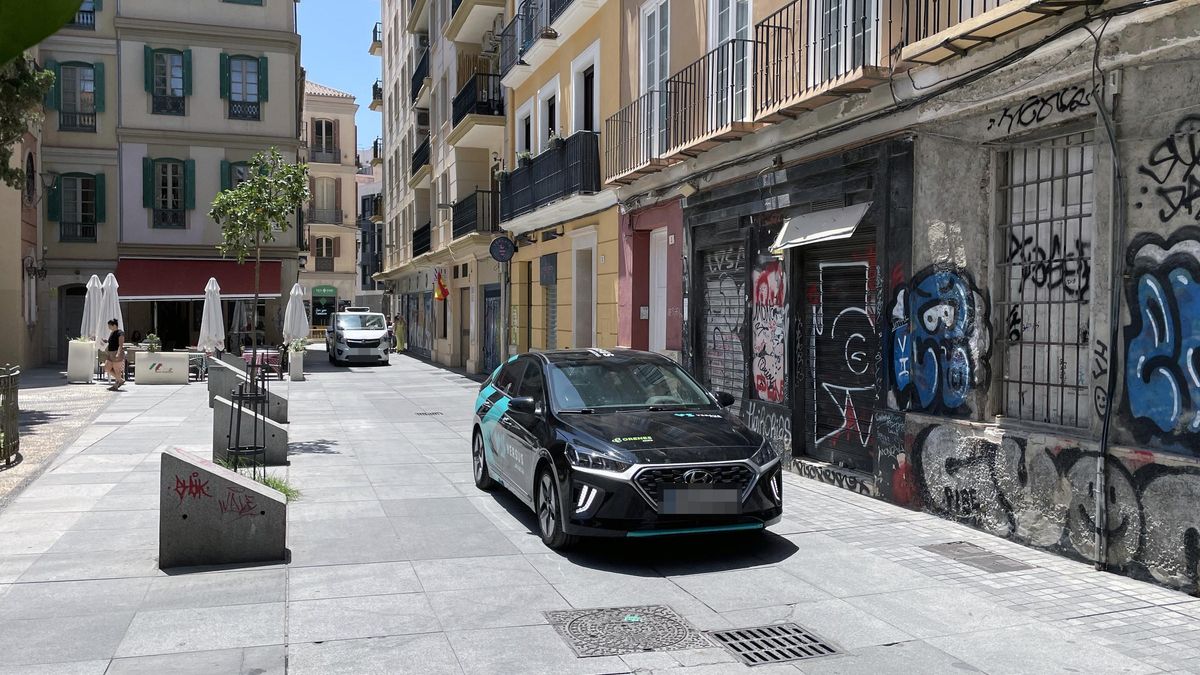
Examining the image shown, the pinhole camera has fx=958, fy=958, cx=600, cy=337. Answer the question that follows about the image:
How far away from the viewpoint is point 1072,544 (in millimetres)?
6898

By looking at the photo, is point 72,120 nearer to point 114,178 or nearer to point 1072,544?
point 114,178

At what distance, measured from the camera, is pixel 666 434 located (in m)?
7.18

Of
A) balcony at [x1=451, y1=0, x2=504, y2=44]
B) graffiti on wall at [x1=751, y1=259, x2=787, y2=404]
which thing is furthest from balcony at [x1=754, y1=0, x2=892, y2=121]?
balcony at [x1=451, y1=0, x2=504, y2=44]

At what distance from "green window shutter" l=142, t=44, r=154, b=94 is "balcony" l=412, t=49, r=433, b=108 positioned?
347 inches

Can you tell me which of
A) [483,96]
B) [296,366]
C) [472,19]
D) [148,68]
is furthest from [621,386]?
[148,68]

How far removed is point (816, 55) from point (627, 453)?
5430 millimetres

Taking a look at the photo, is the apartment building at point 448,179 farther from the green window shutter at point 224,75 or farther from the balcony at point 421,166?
the green window shutter at point 224,75

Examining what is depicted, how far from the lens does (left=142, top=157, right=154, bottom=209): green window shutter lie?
30344 millimetres

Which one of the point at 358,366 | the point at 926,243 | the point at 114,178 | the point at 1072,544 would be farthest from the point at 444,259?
the point at 1072,544

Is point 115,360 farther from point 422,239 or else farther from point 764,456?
point 764,456

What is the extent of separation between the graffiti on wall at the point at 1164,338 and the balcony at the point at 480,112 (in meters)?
19.4

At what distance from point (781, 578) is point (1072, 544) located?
2178 millimetres

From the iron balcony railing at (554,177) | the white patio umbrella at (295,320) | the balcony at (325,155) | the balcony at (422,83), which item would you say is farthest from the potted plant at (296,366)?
the balcony at (325,155)

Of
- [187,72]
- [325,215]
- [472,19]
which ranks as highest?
[472,19]
